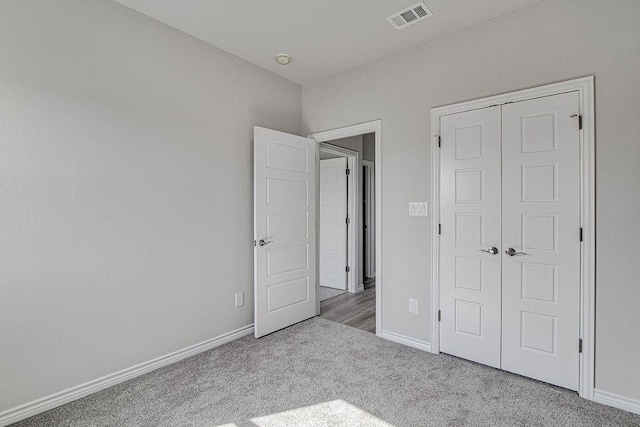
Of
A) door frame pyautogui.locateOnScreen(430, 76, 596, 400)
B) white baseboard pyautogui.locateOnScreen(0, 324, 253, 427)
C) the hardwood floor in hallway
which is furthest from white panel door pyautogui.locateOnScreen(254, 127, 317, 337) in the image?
door frame pyautogui.locateOnScreen(430, 76, 596, 400)

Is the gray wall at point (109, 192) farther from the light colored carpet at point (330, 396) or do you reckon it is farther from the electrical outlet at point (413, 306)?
the electrical outlet at point (413, 306)

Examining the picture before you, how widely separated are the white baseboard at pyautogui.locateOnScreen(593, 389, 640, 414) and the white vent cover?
9.56ft

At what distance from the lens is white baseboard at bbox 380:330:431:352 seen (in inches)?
109

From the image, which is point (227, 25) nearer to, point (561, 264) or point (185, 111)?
point (185, 111)

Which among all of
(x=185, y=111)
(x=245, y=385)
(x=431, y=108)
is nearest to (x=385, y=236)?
(x=431, y=108)

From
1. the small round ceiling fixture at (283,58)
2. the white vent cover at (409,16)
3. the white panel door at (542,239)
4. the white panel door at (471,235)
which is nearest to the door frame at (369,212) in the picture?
the small round ceiling fixture at (283,58)

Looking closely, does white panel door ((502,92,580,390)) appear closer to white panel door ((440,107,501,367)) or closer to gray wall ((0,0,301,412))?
white panel door ((440,107,501,367))

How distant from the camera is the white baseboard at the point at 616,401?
1896 mm

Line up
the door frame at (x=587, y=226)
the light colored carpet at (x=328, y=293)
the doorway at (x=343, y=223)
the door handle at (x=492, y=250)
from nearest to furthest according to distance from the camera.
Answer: the door frame at (x=587, y=226) → the door handle at (x=492, y=250) → the light colored carpet at (x=328, y=293) → the doorway at (x=343, y=223)

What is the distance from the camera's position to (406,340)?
2898mm

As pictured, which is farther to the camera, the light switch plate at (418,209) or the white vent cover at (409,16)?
the light switch plate at (418,209)

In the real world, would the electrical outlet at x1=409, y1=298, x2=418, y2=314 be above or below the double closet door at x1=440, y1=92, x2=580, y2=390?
below

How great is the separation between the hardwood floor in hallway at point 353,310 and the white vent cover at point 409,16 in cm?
287

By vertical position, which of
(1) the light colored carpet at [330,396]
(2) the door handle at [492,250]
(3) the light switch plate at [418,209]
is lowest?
(1) the light colored carpet at [330,396]
